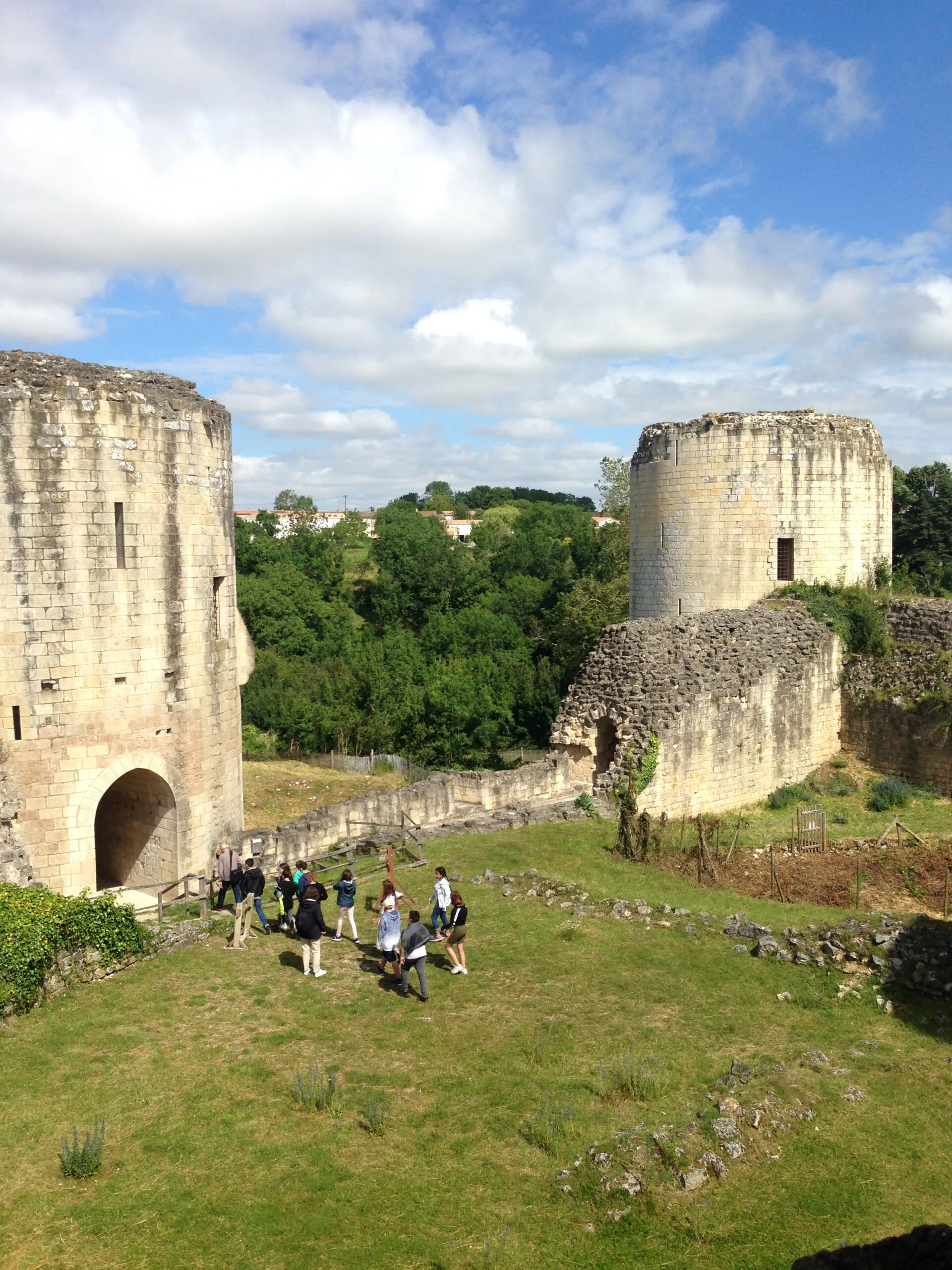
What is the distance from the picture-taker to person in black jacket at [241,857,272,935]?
11.9 metres

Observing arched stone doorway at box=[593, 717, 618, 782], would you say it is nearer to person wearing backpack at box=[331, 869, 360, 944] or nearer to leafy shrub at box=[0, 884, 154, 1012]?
person wearing backpack at box=[331, 869, 360, 944]

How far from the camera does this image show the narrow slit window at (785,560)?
75.8 ft

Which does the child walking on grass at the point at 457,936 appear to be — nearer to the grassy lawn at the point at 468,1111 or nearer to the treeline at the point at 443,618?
the grassy lawn at the point at 468,1111

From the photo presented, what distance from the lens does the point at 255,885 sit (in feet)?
39.5

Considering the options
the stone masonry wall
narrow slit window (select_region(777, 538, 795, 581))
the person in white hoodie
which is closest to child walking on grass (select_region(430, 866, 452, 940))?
the person in white hoodie

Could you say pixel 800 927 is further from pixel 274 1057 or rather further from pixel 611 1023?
pixel 274 1057

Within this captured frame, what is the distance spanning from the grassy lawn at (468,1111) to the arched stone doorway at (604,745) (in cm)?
728

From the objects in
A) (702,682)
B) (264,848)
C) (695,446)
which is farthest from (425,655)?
(264,848)

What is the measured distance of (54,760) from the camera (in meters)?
13.3

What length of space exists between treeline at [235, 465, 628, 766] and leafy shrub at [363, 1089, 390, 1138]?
25.0 m

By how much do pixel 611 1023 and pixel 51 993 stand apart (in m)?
5.91

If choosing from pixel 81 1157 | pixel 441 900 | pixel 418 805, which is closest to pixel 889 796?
pixel 418 805

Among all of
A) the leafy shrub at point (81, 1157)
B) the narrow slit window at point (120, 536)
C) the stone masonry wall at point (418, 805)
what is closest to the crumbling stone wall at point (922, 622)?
the stone masonry wall at point (418, 805)

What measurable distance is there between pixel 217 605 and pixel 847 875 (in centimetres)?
1075
